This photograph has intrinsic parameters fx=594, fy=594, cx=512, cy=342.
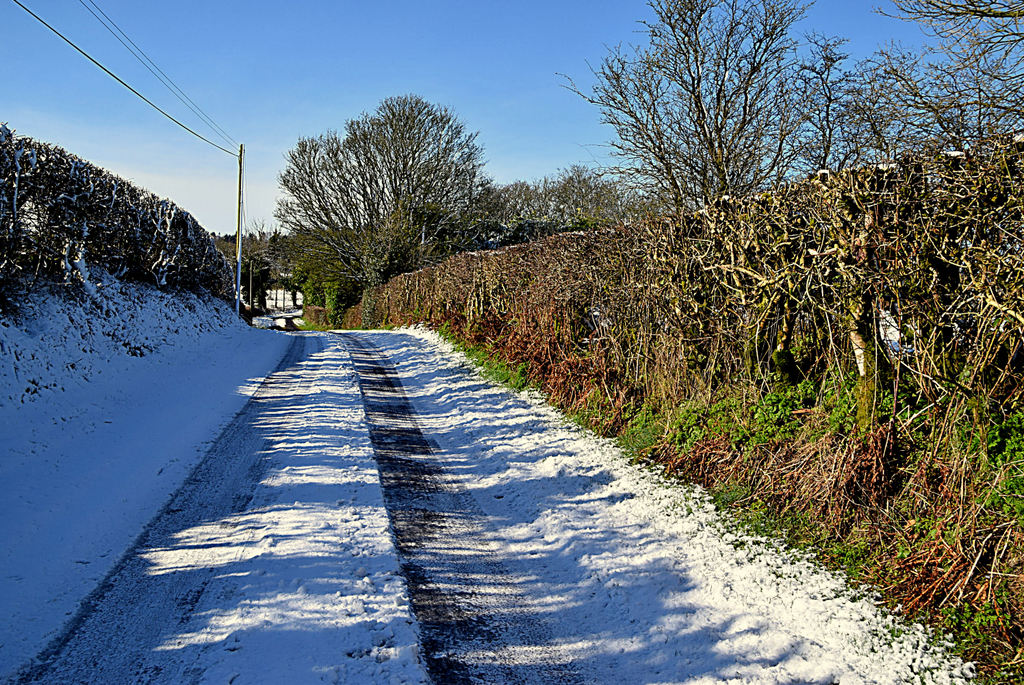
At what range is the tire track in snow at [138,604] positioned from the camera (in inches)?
117

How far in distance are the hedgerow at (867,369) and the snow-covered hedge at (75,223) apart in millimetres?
8415

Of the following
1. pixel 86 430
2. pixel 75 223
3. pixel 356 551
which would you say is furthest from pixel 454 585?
pixel 75 223

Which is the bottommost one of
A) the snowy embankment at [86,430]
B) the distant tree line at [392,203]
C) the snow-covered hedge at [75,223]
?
the snowy embankment at [86,430]

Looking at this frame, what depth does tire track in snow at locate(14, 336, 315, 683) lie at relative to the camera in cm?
297

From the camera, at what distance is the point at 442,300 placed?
16.9 metres

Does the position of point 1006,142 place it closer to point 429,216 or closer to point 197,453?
point 197,453

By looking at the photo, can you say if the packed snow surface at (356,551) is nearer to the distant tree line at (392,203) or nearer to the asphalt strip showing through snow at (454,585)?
the asphalt strip showing through snow at (454,585)

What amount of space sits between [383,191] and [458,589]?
31.9 meters

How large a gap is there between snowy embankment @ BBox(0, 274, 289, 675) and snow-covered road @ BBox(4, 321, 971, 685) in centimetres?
23

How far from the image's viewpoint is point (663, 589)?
407 centimetres

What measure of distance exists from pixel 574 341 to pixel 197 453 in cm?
495

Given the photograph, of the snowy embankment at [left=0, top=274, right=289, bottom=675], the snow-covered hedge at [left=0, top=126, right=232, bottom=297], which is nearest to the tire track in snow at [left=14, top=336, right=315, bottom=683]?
the snowy embankment at [left=0, top=274, right=289, bottom=675]

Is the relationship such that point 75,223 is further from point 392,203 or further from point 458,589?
point 392,203

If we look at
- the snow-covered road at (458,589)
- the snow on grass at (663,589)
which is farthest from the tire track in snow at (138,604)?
the snow on grass at (663,589)
